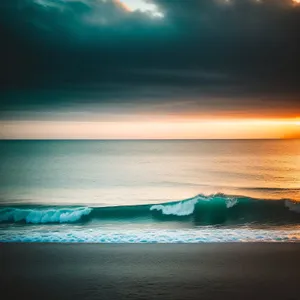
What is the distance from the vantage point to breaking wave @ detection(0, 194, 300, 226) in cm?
504

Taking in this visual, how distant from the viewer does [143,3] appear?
172 inches

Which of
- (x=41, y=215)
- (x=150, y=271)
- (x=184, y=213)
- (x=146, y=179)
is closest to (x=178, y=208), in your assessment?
(x=184, y=213)

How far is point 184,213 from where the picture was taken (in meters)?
5.35

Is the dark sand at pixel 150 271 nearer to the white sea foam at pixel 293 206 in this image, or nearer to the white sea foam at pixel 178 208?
the white sea foam at pixel 178 208

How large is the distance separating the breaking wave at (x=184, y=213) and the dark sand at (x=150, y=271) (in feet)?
4.01

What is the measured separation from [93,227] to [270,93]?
8.19 ft

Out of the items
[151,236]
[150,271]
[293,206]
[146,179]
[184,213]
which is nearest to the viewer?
[150,271]

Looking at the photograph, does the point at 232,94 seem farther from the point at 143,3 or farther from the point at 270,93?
the point at 143,3

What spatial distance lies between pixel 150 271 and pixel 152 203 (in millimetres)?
2797

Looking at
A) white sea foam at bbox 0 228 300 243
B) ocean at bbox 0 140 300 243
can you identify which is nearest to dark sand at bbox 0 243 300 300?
white sea foam at bbox 0 228 300 243

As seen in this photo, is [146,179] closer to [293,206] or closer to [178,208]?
[178,208]

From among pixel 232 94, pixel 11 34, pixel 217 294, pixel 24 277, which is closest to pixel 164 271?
pixel 217 294

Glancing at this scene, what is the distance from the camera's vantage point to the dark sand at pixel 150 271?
2.77 metres

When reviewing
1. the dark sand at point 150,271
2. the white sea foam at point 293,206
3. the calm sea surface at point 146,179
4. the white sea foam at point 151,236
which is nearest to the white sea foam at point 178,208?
the calm sea surface at point 146,179
